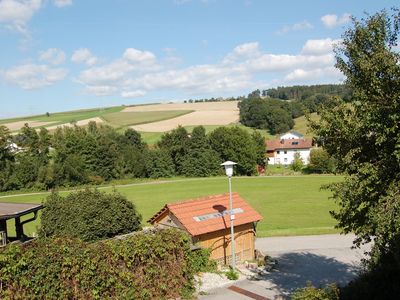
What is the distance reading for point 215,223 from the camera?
19.6 meters

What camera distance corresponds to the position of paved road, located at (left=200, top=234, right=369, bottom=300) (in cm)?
1677

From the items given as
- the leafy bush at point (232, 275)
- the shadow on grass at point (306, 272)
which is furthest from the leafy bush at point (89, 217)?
the shadow on grass at point (306, 272)

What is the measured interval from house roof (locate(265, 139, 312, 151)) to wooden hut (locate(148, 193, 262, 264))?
236 feet

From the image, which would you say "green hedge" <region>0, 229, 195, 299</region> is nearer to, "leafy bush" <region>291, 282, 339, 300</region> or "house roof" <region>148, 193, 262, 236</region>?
"house roof" <region>148, 193, 262, 236</region>

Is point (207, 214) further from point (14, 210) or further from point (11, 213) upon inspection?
point (11, 213)

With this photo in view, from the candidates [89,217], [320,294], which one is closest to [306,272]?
[320,294]

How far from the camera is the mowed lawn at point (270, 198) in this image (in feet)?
105

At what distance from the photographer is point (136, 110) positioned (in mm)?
138750

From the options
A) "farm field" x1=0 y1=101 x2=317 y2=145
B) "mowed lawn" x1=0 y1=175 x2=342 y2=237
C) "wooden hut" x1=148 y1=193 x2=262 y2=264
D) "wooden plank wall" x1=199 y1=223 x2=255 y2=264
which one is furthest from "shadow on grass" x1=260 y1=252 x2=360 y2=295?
"farm field" x1=0 y1=101 x2=317 y2=145

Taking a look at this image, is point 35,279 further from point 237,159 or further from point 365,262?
point 237,159

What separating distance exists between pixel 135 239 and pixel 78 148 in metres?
60.6

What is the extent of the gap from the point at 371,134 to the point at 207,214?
38.6 feet

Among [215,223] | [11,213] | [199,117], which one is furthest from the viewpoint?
[199,117]

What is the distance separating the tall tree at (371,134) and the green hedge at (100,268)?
22.4 ft
